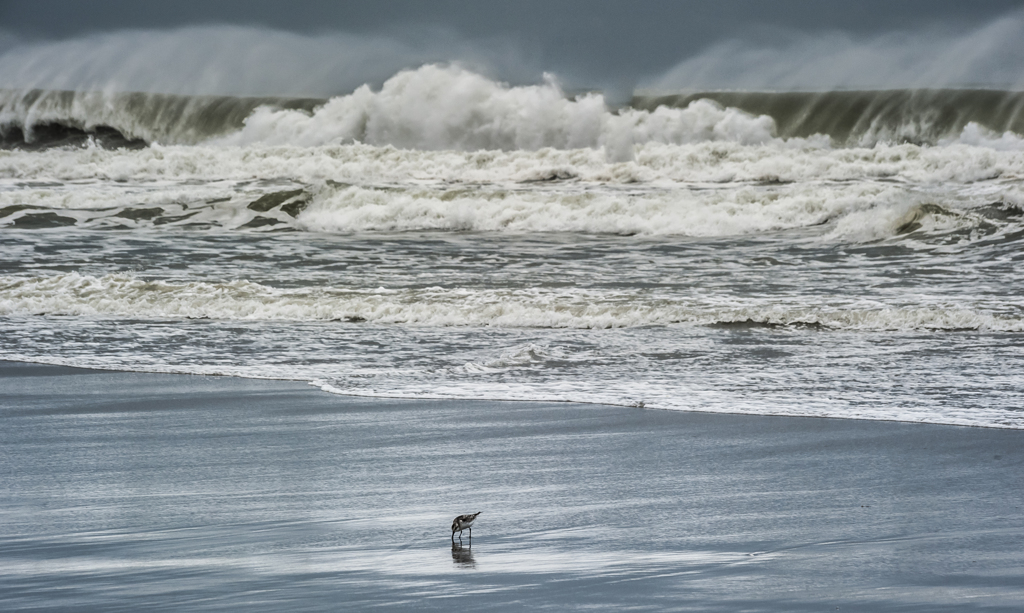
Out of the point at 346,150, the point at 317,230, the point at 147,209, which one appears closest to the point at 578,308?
the point at 317,230

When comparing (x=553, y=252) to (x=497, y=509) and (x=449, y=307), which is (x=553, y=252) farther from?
(x=497, y=509)

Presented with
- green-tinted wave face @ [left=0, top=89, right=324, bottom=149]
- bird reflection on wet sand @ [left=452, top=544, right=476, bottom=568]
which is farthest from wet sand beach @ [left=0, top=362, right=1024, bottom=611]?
green-tinted wave face @ [left=0, top=89, right=324, bottom=149]

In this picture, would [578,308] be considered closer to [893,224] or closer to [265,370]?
[265,370]

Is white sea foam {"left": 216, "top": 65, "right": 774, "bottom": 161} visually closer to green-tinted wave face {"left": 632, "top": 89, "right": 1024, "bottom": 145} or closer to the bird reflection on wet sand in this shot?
green-tinted wave face {"left": 632, "top": 89, "right": 1024, "bottom": 145}

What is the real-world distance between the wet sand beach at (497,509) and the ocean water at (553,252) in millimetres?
625

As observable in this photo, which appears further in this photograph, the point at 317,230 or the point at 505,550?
the point at 317,230

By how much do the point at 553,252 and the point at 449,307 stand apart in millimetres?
4281

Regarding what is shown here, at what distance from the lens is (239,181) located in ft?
63.9

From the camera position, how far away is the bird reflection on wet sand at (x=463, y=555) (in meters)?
2.54

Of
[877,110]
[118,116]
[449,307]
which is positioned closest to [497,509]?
[449,307]

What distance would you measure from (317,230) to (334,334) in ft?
26.9

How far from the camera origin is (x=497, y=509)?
3102 millimetres

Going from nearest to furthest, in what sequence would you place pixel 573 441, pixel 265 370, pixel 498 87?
pixel 573 441, pixel 265 370, pixel 498 87

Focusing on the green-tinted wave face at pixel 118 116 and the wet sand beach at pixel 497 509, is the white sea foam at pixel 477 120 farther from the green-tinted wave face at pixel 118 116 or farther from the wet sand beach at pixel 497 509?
the wet sand beach at pixel 497 509
